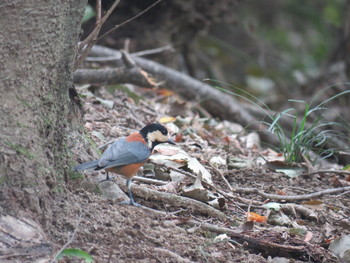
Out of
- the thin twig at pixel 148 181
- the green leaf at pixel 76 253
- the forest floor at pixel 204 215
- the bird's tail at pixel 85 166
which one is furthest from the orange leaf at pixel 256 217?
the green leaf at pixel 76 253

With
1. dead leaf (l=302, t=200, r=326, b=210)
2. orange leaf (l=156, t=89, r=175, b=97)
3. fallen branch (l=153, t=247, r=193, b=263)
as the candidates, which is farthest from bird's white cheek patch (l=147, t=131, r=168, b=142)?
orange leaf (l=156, t=89, r=175, b=97)

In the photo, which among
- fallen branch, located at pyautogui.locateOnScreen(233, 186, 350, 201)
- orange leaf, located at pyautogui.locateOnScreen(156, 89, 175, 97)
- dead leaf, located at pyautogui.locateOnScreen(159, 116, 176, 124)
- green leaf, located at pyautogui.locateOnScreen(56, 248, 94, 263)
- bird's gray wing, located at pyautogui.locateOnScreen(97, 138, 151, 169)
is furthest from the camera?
orange leaf, located at pyautogui.locateOnScreen(156, 89, 175, 97)

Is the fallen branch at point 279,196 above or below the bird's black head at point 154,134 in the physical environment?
below

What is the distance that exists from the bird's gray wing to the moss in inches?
19.7

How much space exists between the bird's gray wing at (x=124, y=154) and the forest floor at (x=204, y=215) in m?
0.12

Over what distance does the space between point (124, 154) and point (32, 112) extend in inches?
32.1

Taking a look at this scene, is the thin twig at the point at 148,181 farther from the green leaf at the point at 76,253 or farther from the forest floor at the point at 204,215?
the green leaf at the point at 76,253

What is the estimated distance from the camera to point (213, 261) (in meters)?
3.01

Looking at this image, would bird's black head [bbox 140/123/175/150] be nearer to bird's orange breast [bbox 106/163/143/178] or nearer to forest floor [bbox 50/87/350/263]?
forest floor [bbox 50/87/350/263]

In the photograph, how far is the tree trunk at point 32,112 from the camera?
2695 millimetres

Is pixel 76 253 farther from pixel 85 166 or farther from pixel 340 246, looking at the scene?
pixel 340 246

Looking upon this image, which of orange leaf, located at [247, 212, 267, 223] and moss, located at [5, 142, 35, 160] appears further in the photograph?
orange leaf, located at [247, 212, 267, 223]

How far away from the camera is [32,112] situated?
9.60 feet

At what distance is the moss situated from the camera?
280 cm
